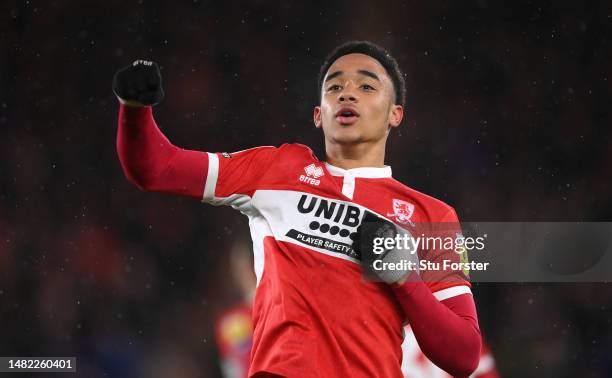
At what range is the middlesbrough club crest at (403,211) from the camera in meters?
2.42

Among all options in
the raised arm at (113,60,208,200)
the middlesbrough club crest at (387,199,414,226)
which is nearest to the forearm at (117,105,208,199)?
the raised arm at (113,60,208,200)

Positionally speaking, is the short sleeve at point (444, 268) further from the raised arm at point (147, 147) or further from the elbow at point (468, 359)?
the raised arm at point (147, 147)

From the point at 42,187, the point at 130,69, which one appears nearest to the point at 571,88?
the point at 42,187

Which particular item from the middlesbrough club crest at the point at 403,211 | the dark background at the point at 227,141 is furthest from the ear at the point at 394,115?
the dark background at the point at 227,141

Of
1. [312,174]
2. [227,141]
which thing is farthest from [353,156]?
[227,141]

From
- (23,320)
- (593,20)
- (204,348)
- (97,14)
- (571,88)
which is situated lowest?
(204,348)

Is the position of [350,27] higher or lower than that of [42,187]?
higher

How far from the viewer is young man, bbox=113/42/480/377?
6.91ft

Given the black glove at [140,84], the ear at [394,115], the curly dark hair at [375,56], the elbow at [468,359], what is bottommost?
the elbow at [468,359]

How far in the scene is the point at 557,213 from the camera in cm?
532

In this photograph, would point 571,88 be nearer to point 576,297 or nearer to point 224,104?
point 576,297

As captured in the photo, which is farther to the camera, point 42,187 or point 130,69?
point 42,187

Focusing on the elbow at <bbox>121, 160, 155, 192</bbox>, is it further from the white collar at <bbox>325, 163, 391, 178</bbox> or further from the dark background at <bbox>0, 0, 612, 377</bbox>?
the dark background at <bbox>0, 0, 612, 377</bbox>

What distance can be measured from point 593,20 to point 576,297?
78.7 inches
